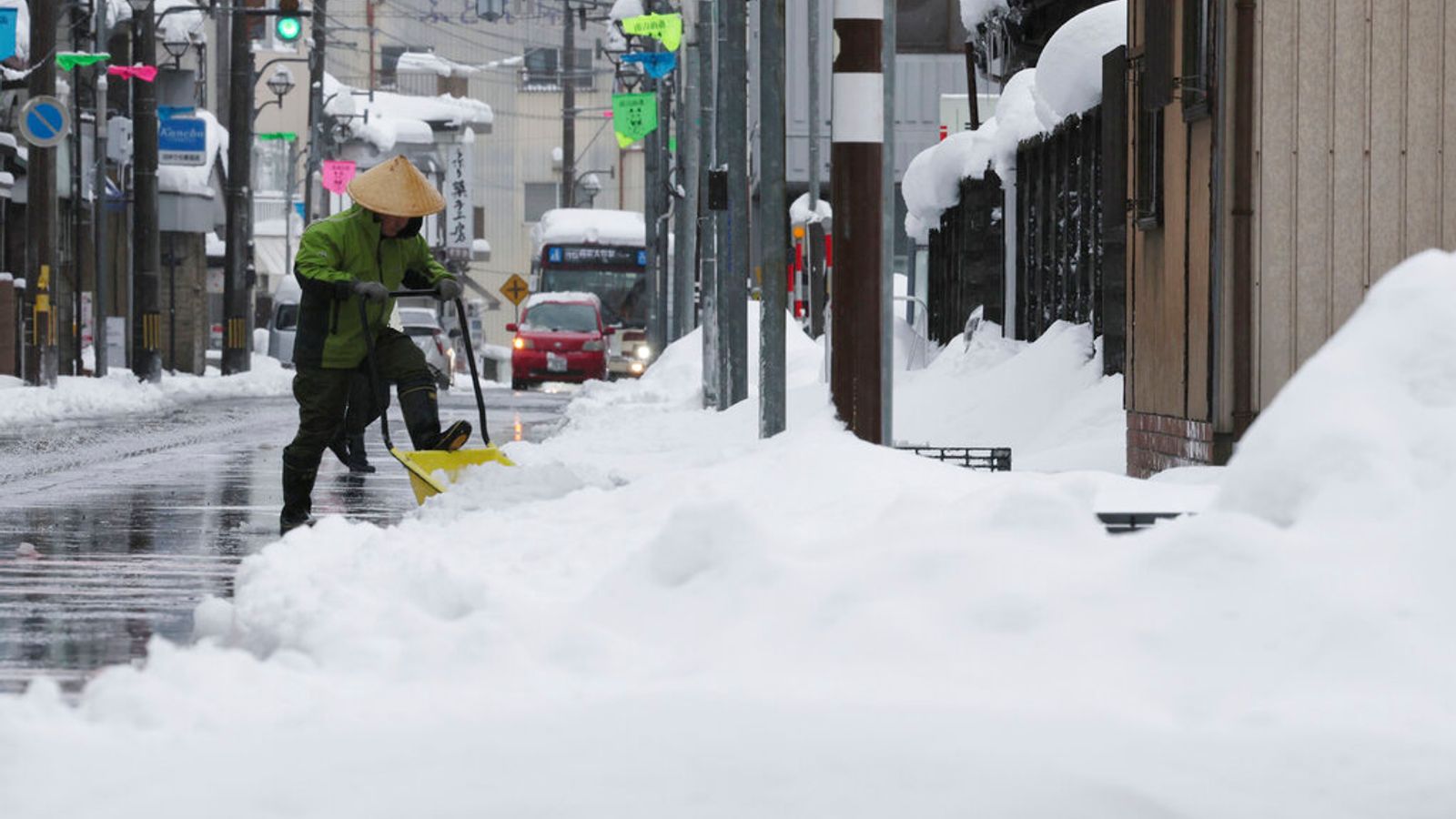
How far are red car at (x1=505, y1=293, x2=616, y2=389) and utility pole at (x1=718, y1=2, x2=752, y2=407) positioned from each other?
19614 mm

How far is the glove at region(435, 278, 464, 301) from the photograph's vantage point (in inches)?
410

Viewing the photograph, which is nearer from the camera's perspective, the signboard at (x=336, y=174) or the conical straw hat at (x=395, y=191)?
the conical straw hat at (x=395, y=191)

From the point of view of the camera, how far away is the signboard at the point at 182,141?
133 ft

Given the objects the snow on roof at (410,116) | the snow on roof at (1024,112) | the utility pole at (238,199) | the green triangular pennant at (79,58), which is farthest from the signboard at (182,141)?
the snow on roof at (410,116)

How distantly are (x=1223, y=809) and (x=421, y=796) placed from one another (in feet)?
4.50

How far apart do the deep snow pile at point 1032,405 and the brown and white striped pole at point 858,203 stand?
222 centimetres

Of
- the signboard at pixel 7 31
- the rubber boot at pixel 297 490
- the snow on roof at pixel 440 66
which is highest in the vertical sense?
the snow on roof at pixel 440 66

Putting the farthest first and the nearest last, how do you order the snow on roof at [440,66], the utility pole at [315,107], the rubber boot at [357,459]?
the snow on roof at [440,66]
the utility pole at [315,107]
the rubber boot at [357,459]

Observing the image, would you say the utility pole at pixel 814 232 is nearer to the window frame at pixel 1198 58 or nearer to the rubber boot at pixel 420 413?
the window frame at pixel 1198 58

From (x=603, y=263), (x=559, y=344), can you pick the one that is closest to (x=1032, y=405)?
(x=559, y=344)

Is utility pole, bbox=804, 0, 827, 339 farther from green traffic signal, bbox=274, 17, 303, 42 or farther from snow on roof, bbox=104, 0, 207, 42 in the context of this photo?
snow on roof, bbox=104, 0, 207, 42

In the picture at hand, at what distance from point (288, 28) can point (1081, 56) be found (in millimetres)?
20734

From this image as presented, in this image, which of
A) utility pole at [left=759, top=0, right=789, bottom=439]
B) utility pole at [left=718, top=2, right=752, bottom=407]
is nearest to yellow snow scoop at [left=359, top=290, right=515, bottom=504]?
utility pole at [left=759, top=0, right=789, bottom=439]

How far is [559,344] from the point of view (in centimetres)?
4138
